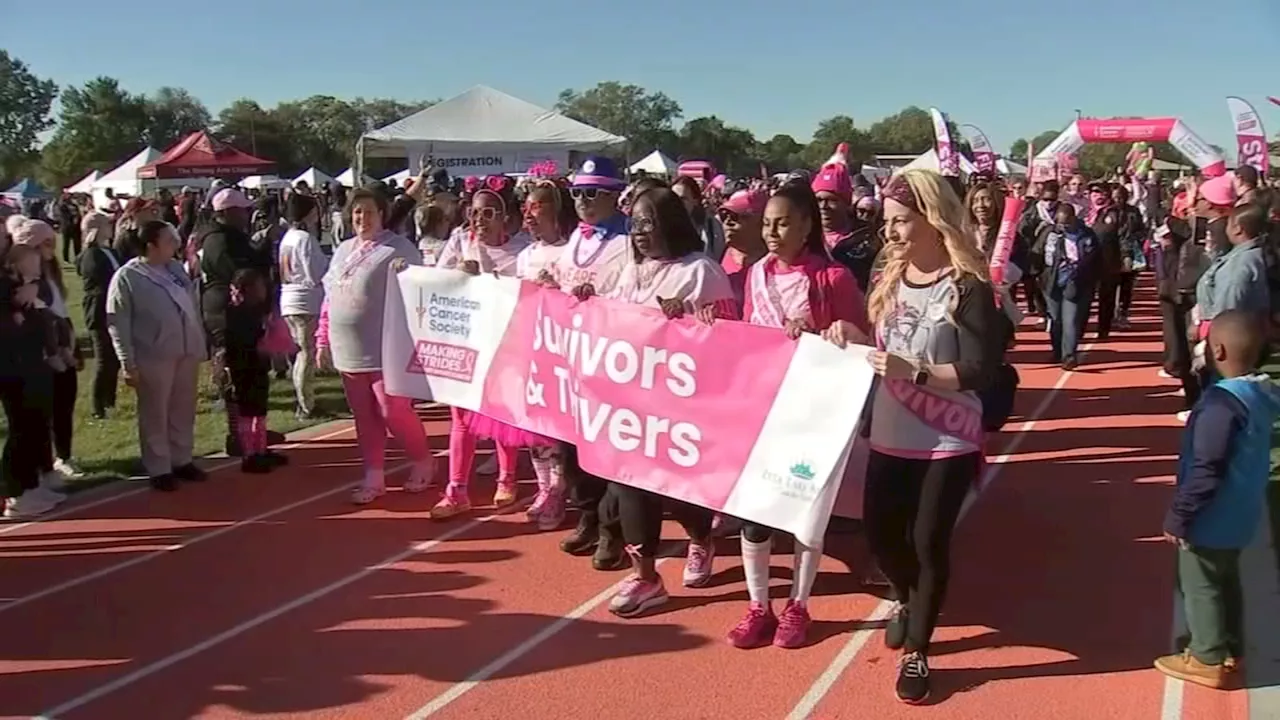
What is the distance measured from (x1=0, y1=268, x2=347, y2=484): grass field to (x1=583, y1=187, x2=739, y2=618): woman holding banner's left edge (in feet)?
14.9

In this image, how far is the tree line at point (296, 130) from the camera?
81.1m

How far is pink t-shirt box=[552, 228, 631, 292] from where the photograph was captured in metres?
5.31

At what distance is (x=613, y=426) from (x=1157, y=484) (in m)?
4.13

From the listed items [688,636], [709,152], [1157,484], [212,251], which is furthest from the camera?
[709,152]

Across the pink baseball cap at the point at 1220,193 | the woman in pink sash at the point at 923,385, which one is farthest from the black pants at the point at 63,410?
the pink baseball cap at the point at 1220,193

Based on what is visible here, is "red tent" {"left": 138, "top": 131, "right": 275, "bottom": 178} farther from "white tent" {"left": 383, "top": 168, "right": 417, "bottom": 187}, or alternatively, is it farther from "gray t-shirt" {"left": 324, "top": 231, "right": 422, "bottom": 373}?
"gray t-shirt" {"left": 324, "top": 231, "right": 422, "bottom": 373}

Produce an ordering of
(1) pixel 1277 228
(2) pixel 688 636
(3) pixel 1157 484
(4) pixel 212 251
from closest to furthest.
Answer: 1. (2) pixel 688 636
2. (3) pixel 1157 484
3. (4) pixel 212 251
4. (1) pixel 1277 228

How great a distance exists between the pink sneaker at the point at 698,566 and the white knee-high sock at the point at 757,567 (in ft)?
2.37

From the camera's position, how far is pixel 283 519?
6449 mm

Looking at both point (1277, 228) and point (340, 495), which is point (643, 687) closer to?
point (340, 495)

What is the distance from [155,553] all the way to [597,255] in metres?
3.03

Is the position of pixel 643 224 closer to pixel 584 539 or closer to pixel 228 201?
pixel 584 539

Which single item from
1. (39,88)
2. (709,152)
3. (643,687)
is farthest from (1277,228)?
(39,88)

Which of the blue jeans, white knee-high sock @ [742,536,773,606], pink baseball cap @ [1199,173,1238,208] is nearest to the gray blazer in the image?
white knee-high sock @ [742,536,773,606]
